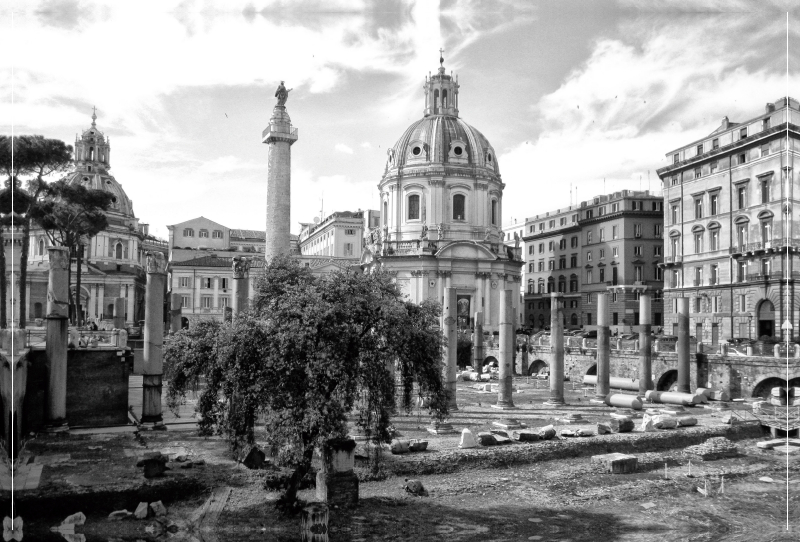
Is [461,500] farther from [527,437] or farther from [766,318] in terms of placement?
[766,318]

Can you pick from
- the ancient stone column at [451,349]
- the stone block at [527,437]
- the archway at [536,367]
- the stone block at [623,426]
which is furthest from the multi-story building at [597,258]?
the stone block at [527,437]

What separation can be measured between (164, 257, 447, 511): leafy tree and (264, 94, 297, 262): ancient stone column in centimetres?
2026

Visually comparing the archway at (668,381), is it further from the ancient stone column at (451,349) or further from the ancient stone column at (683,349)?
the ancient stone column at (451,349)

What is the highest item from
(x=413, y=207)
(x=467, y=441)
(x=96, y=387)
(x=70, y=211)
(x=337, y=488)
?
(x=413, y=207)

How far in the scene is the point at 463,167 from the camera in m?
70.8

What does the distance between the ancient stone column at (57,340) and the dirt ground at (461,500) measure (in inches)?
37.4

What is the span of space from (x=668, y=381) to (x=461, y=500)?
25.7m

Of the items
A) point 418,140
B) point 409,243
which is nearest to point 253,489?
point 409,243

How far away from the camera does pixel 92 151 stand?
8600cm

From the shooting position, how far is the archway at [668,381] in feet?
125

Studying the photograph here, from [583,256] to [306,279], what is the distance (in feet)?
210

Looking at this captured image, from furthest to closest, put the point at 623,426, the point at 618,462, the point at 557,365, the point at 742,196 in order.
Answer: the point at 742,196 < the point at 557,365 < the point at 623,426 < the point at 618,462

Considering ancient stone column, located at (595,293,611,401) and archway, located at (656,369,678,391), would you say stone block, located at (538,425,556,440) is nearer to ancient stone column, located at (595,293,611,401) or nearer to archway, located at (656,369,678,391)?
ancient stone column, located at (595,293,611,401)

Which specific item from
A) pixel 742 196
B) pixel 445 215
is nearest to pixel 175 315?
pixel 445 215
